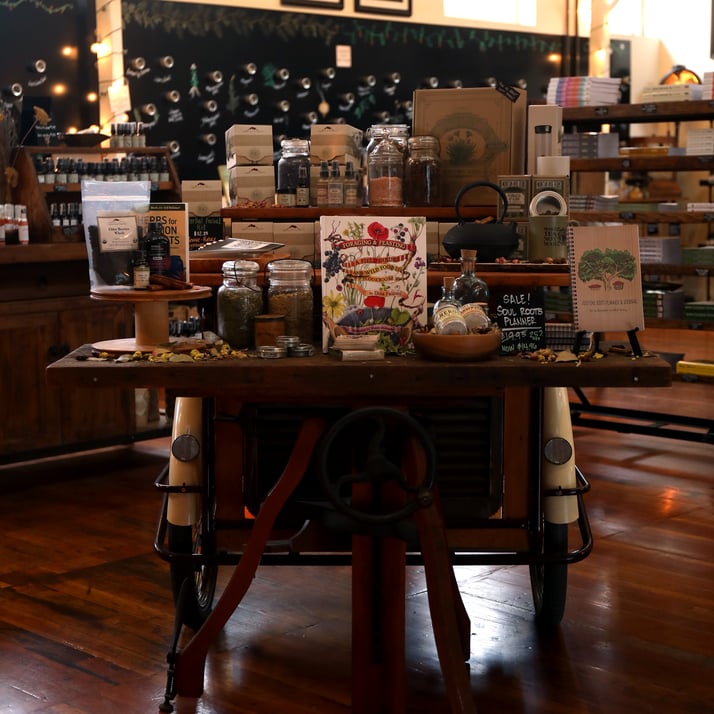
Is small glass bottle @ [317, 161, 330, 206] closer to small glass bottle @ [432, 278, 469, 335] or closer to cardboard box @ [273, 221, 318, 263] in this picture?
cardboard box @ [273, 221, 318, 263]

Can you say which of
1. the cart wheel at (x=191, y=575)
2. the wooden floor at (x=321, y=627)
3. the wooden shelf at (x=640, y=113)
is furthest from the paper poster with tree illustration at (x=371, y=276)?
→ the wooden shelf at (x=640, y=113)

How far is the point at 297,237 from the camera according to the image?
3592 mm

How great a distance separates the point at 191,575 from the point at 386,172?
1.30 m

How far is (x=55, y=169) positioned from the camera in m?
5.55

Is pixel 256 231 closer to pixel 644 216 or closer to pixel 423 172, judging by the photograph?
pixel 423 172

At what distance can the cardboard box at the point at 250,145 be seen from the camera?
11.9 ft

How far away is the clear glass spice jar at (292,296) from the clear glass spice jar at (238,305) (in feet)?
0.14

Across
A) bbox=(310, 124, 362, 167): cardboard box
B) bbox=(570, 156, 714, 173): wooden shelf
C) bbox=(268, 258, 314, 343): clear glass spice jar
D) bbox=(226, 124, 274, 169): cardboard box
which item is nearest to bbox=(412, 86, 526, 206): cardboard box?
bbox=(310, 124, 362, 167): cardboard box

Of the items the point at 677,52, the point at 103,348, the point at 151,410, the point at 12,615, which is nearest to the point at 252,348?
the point at 103,348

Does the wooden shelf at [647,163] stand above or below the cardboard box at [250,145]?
above

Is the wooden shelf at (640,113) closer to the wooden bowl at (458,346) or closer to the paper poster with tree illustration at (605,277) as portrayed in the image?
the paper poster with tree illustration at (605,277)

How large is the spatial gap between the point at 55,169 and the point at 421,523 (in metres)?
3.63

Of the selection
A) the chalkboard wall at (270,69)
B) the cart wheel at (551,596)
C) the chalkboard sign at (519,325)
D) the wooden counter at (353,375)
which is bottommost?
the cart wheel at (551,596)

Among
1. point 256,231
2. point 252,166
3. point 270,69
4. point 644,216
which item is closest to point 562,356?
point 256,231
